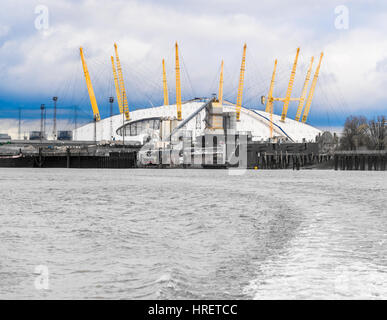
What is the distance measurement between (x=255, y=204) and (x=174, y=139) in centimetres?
14323

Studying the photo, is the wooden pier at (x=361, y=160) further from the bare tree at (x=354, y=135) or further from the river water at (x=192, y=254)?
the river water at (x=192, y=254)

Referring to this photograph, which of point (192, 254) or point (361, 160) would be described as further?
point (361, 160)

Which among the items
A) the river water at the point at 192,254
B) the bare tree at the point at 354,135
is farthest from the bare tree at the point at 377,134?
the river water at the point at 192,254

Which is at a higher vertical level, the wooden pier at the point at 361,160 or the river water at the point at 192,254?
the wooden pier at the point at 361,160

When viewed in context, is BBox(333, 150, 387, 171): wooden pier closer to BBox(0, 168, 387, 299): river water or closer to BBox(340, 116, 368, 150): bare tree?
BBox(340, 116, 368, 150): bare tree

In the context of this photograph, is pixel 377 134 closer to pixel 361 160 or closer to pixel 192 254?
pixel 361 160

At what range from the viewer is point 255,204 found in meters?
35.9

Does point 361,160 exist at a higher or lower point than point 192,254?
higher

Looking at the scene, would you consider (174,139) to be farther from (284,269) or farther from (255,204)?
(284,269)

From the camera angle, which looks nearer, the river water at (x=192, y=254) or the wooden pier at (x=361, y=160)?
the river water at (x=192, y=254)

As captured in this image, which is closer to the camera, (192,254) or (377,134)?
(192,254)

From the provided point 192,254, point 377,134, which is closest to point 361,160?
point 377,134

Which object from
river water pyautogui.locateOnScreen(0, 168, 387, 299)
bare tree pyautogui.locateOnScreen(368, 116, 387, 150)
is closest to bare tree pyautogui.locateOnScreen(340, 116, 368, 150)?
bare tree pyautogui.locateOnScreen(368, 116, 387, 150)
